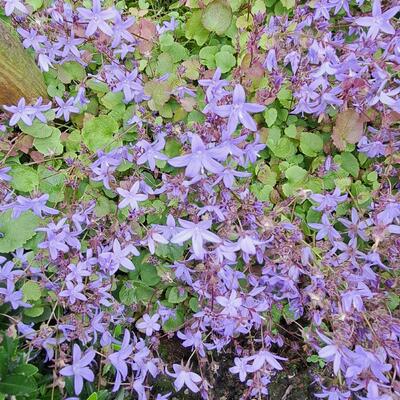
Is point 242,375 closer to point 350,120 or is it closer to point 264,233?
point 264,233

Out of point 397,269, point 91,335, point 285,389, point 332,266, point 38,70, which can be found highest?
point 38,70

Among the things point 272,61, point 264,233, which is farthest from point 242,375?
point 272,61

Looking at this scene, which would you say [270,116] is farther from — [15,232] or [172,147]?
[15,232]

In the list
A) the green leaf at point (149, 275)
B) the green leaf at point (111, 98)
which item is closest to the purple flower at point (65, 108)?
the green leaf at point (111, 98)

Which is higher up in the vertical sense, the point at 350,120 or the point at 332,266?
the point at 350,120

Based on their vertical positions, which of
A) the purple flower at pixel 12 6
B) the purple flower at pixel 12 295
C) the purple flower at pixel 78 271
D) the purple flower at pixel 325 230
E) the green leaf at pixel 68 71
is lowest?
the purple flower at pixel 325 230

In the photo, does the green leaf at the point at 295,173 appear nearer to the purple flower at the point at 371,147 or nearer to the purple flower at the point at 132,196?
the purple flower at the point at 371,147

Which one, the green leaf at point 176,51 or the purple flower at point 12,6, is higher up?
the purple flower at point 12,6

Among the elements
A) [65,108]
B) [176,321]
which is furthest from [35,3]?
[176,321]
